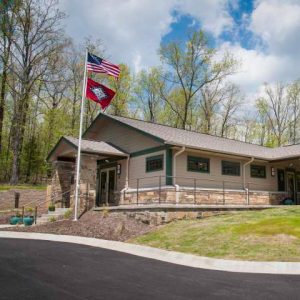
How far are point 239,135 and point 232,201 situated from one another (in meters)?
34.2

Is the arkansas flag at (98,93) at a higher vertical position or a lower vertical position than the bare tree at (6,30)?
lower

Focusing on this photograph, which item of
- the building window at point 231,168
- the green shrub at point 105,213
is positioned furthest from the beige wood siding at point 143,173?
the building window at point 231,168

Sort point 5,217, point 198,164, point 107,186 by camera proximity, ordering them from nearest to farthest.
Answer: point 198,164, point 5,217, point 107,186

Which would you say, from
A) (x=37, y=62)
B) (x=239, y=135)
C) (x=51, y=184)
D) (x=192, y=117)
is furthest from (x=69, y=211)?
A: (x=239, y=135)

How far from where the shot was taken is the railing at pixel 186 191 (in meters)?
17.6

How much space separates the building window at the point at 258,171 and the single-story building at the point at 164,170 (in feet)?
0.08

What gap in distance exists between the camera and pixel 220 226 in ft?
44.1

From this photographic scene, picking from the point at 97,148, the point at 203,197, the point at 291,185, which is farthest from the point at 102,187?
the point at 291,185

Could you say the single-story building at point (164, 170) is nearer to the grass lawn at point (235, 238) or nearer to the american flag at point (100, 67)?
the american flag at point (100, 67)

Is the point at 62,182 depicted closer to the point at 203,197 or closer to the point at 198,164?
the point at 198,164

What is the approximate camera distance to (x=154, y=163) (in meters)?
18.9

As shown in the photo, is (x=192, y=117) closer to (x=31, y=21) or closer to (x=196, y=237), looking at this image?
(x=31, y=21)

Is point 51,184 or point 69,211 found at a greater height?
point 51,184

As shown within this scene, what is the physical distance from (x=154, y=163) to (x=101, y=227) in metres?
5.09
